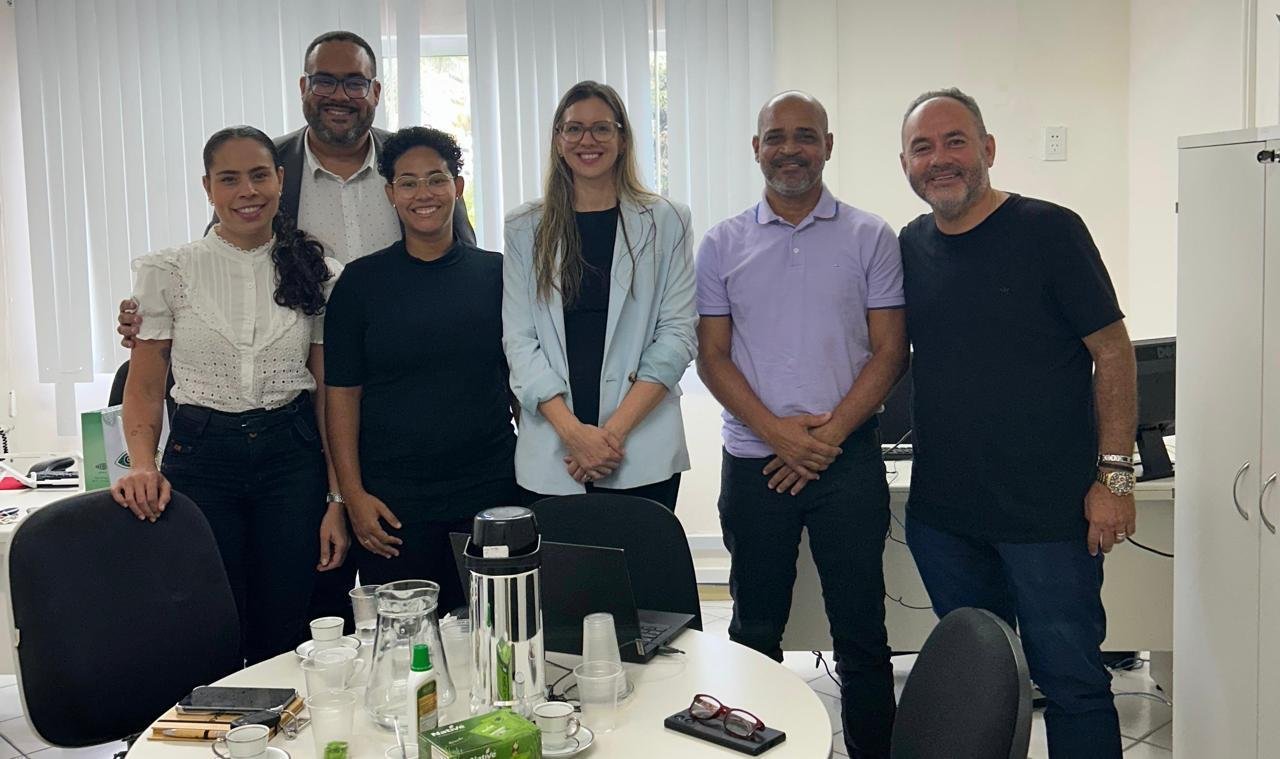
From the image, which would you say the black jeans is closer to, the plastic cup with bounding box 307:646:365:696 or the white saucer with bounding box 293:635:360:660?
the white saucer with bounding box 293:635:360:660

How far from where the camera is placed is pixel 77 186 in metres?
4.79

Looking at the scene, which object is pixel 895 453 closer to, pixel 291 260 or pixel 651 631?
pixel 651 631

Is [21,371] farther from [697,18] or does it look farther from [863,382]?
[863,382]

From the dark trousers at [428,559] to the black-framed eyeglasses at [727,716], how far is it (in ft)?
3.37

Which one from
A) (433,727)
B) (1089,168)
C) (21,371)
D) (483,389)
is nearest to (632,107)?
(1089,168)

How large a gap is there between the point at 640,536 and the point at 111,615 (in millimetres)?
1055

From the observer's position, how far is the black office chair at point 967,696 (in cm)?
129

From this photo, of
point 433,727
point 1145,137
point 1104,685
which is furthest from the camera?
point 1145,137

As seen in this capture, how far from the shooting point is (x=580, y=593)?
170cm

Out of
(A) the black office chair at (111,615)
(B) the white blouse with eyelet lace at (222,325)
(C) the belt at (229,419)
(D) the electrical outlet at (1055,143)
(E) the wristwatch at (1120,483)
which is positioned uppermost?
(D) the electrical outlet at (1055,143)

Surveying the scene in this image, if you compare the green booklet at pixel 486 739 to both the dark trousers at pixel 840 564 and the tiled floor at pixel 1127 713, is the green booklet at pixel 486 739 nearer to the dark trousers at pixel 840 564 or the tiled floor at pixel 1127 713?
the dark trousers at pixel 840 564

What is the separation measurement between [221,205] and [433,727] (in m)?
1.55

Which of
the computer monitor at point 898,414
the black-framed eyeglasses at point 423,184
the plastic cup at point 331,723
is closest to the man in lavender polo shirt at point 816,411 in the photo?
the black-framed eyeglasses at point 423,184

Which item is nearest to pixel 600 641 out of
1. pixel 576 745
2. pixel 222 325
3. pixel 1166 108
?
pixel 576 745
